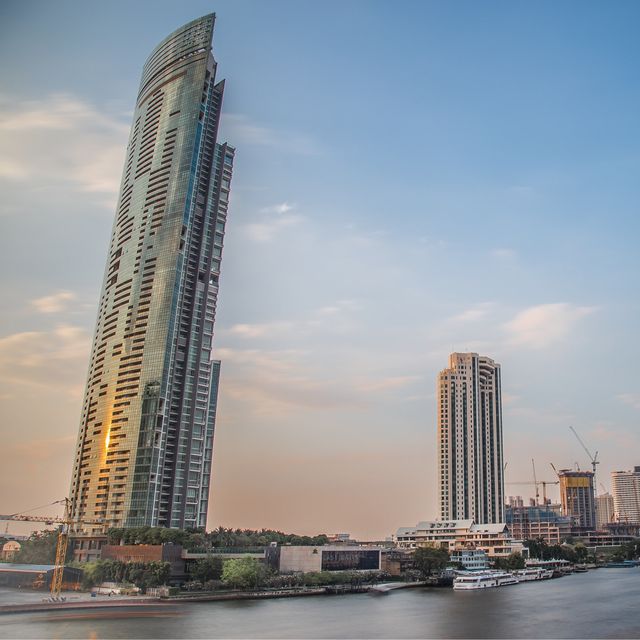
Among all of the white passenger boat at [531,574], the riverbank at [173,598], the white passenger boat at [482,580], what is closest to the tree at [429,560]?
the white passenger boat at [482,580]

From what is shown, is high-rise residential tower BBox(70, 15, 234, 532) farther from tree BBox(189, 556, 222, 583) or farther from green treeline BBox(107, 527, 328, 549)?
tree BBox(189, 556, 222, 583)

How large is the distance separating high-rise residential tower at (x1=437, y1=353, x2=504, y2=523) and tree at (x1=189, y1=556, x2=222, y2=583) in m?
100

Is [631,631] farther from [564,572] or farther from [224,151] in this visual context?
[224,151]

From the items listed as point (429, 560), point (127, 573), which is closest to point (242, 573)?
point (127, 573)

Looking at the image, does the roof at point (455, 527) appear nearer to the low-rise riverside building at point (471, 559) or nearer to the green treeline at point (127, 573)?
the low-rise riverside building at point (471, 559)

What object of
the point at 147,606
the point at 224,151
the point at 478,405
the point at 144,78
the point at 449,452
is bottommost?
the point at 147,606

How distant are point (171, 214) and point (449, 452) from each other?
98.0 meters

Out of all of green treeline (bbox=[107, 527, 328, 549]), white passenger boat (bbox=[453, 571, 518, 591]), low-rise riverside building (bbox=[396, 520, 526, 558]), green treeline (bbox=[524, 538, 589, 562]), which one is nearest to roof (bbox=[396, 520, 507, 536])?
low-rise riverside building (bbox=[396, 520, 526, 558])

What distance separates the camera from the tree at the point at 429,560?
116500 millimetres

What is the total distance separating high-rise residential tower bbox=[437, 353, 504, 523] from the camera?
593 ft

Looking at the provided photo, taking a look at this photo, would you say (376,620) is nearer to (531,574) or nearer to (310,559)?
(310,559)

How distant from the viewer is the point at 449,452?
18475cm

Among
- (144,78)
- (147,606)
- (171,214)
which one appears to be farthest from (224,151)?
(147,606)

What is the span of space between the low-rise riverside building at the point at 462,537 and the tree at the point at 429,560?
25.8 metres
